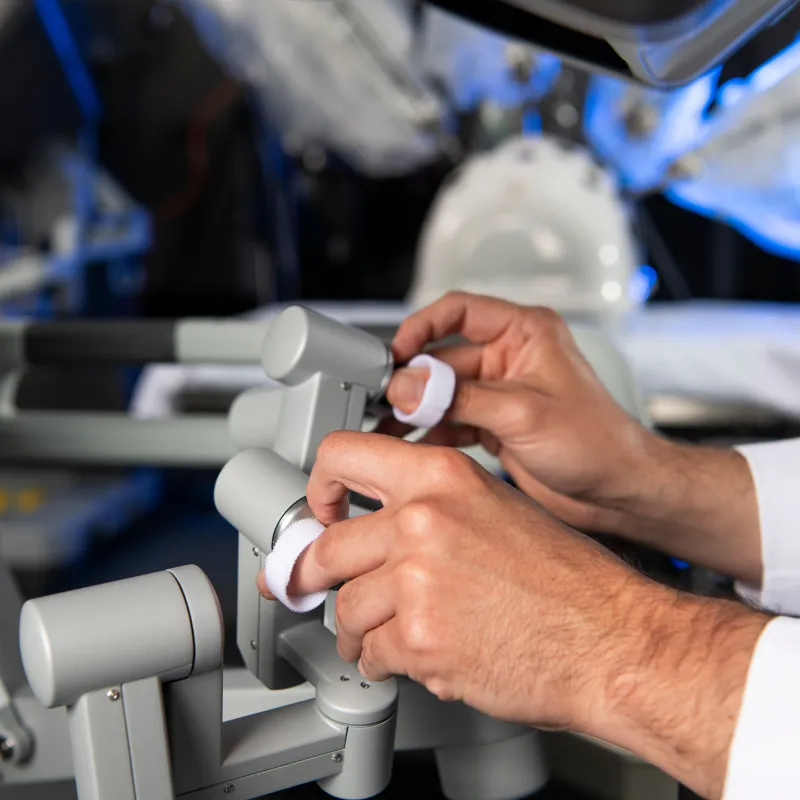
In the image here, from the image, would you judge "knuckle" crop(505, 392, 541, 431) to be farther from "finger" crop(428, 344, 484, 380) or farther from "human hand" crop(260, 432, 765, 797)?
"human hand" crop(260, 432, 765, 797)

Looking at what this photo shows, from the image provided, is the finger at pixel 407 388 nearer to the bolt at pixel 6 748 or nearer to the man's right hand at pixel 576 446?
the man's right hand at pixel 576 446

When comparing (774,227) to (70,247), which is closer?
(774,227)

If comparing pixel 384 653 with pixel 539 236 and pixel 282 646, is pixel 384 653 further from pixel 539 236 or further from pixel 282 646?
pixel 539 236

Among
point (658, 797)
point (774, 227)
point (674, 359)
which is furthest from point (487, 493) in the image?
point (774, 227)

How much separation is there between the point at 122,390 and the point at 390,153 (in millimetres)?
1278

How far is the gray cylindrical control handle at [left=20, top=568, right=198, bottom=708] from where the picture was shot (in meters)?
0.50

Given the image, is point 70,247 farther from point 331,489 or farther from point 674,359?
point 331,489

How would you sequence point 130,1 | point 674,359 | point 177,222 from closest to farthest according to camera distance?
point 674,359, point 130,1, point 177,222

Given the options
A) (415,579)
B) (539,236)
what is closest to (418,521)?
(415,579)

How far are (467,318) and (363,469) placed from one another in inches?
16.1

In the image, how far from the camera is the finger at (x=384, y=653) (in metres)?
0.57

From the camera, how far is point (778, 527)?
3.05 feet

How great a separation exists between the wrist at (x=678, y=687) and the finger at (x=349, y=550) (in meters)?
0.15

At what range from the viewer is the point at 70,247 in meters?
2.99
